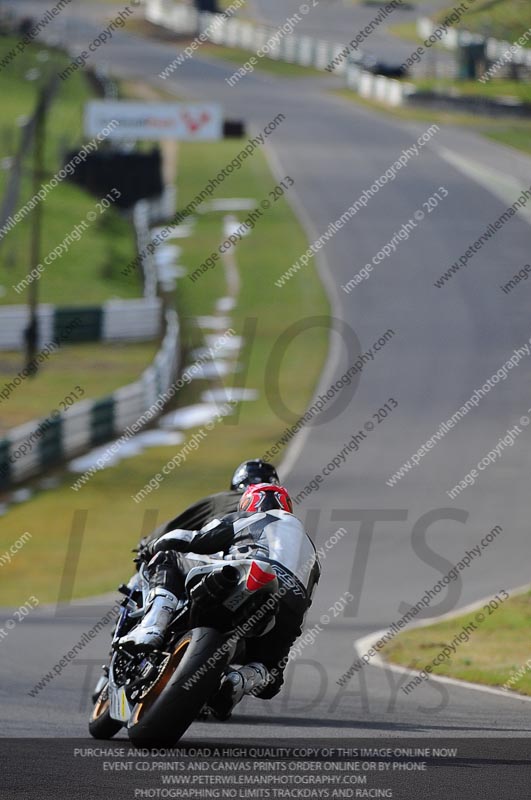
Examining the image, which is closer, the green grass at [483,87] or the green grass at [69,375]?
the green grass at [69,375]

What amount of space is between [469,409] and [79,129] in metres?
31.0

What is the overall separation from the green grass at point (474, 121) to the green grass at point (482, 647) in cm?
3666

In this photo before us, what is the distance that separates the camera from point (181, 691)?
264 inches

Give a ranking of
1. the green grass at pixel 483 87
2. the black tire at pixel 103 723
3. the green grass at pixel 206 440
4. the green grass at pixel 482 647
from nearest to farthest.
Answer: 1. the black tire at pixel 103 723
2. the green grass at pixel 482 647
3. the green grass at pixel 206 440
4. the green grass at pixel 483 87

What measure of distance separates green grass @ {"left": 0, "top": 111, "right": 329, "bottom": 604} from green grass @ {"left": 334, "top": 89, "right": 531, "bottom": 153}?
8889mm

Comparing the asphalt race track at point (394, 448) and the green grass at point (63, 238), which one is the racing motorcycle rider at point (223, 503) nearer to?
the asphalt race track at point (394, 448)

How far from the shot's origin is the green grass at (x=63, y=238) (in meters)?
37.3

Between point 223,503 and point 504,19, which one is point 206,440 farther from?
point 504,19

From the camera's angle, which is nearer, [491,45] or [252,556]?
[252,556]

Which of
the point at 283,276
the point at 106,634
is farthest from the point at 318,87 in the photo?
the point at 106,634

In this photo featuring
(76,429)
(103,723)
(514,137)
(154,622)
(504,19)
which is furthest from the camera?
(514,137)

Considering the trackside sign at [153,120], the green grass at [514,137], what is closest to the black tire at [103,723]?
the trackside sign at [153,120]

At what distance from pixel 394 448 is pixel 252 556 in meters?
17.2

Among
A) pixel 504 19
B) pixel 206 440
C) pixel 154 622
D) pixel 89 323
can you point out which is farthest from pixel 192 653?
pixel 504 19
